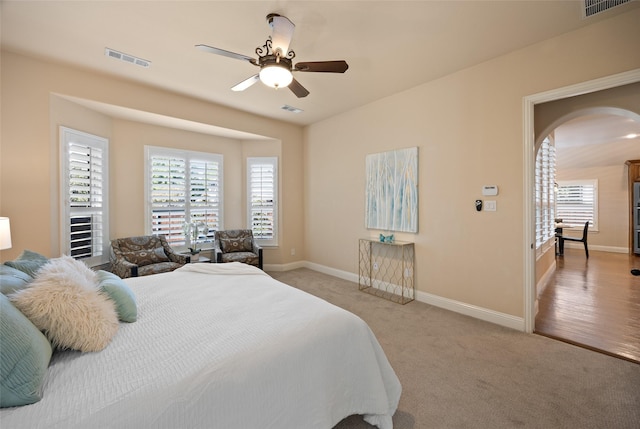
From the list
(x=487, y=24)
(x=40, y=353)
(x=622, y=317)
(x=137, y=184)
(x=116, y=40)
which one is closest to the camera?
Result: (x=40, y=353)

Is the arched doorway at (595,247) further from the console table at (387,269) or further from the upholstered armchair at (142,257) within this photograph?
the upholstered armchair at (142,257)

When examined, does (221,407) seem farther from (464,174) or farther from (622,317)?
(622,317)

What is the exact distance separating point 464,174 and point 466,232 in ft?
2.44

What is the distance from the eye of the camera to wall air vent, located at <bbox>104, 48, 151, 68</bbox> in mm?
3021

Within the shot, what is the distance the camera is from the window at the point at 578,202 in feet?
26.1

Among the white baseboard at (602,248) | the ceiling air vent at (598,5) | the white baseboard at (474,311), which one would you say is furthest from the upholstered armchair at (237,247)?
the white baseboard at (602,248)

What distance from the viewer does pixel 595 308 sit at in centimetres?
363

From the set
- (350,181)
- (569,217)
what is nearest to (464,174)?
A: (350,181)

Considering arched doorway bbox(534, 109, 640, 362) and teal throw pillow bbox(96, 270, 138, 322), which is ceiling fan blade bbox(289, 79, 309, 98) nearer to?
teal throw pillow bbox(96, 270, 138, 322)

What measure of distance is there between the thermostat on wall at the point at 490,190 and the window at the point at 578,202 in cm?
751

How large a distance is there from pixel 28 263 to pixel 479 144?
4266mm

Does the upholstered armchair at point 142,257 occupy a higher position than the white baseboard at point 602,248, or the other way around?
the upholstered armchair at point 142,257

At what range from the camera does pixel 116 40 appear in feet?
9.25

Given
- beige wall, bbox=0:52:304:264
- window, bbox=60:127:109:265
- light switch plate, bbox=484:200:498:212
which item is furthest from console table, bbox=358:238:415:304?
window, bbox=60:127:109:265
